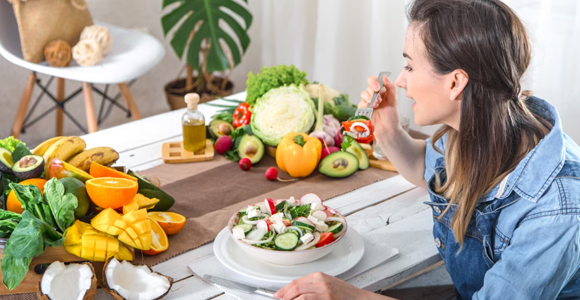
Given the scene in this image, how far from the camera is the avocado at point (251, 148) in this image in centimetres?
182

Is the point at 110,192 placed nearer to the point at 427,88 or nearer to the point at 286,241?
the point at 286,241

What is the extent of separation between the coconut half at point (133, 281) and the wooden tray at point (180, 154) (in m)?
0.61

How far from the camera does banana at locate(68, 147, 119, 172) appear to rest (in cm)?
153

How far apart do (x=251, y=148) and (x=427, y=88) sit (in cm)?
72

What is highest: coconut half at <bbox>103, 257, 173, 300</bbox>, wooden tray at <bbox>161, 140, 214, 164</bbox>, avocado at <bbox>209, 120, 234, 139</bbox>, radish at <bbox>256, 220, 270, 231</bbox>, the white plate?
radish at <bbox>256, 220, 270, 231</bbox>

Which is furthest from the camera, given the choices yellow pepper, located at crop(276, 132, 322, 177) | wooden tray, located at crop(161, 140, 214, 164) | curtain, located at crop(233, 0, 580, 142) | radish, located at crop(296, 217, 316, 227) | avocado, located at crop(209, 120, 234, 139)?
curtain, located at crop(233, 0, 580, 142)

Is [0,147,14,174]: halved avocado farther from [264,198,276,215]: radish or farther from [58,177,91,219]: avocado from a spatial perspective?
[264,198,276,215]: radish

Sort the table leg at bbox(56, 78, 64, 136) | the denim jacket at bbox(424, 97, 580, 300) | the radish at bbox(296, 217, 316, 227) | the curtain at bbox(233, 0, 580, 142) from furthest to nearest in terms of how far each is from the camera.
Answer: the table leg at bbox(56, 78, 64, 136) → the curtain at bbox(233, 0, 580, 142) → the radish at bbox(296, 217, 316, 227) → the denim jacket at bbox(424, 97, 580, 300)

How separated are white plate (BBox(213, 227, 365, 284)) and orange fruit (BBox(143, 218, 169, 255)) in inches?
4.4

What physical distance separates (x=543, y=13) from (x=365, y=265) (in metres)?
1.55

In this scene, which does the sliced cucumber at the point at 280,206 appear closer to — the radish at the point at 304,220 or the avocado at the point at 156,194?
the radish at the point at 304,220

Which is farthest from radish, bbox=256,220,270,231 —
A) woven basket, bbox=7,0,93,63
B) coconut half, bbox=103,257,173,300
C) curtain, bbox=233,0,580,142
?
woven basket, bbox=7,0,93,63

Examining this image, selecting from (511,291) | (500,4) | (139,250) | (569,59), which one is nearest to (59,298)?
(139,250)

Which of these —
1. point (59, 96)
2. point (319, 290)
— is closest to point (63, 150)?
point (319, 290)
